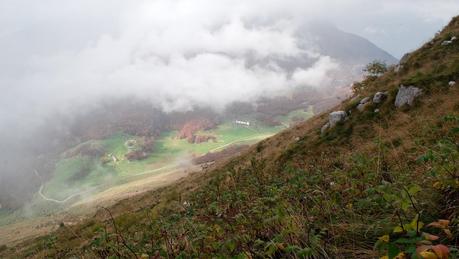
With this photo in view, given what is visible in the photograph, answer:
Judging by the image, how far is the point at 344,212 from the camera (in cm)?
574

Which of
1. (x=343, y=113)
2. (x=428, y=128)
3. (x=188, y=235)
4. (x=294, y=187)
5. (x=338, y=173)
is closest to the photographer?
(x=188, y=235)

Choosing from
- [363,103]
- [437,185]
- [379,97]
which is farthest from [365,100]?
[437,185]

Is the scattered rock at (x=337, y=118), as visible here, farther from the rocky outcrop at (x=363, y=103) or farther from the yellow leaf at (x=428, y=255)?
the yellow leaf at (x=428, y=255)

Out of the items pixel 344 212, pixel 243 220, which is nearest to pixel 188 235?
pixel 243 220

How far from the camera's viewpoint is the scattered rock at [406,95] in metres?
19.7

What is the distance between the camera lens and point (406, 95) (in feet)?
66.1

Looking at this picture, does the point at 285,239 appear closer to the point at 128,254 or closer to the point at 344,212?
the point at 344,212

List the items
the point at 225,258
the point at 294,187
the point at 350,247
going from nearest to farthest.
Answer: the point at 225,258
the point at 350,247
the point at 294,187

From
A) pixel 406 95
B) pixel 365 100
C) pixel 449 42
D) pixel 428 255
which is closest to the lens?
pixel 428 255

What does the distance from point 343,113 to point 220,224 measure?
747 inches

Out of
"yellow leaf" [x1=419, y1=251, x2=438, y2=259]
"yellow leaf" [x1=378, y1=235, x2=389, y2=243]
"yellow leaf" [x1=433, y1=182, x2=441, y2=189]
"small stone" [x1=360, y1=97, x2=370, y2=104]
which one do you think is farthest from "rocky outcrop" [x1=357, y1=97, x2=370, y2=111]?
"yellow leaf" [x1=419, y1=251, x2=438, y2=259]

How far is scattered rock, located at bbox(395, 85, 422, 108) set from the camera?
1970cm

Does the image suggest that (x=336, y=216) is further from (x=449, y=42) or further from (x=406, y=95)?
(x=449, y=42)

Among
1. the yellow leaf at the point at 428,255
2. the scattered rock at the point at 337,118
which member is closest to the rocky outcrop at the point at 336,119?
the scattered rock at the point at 337,118
